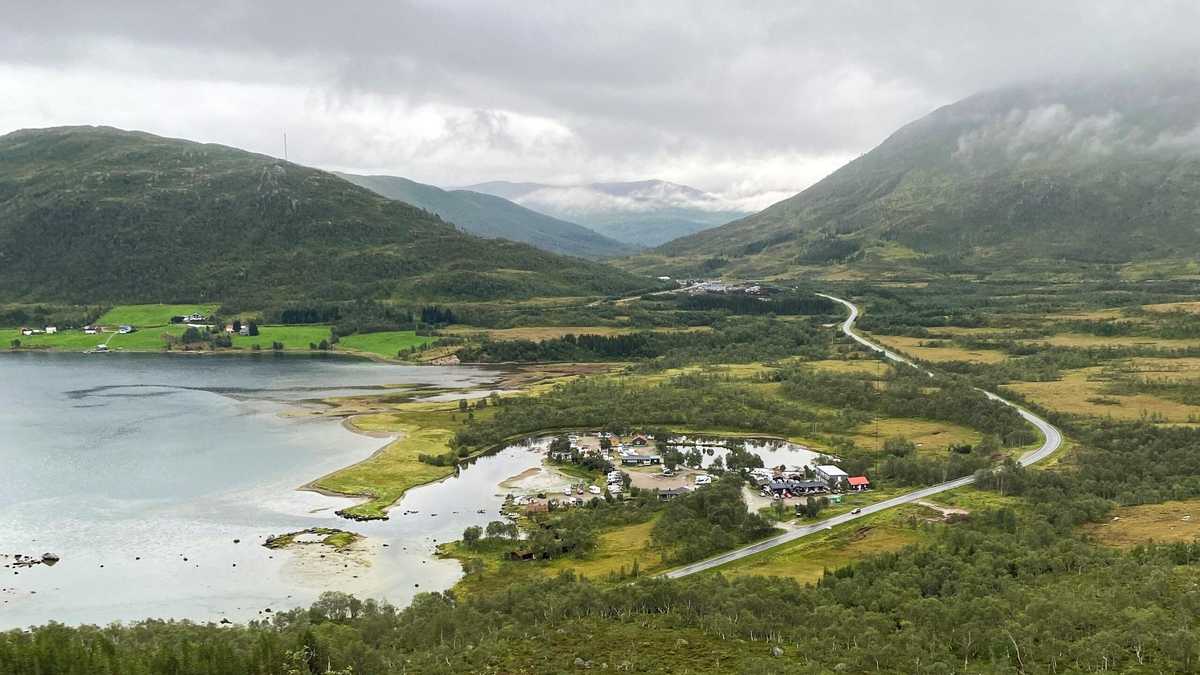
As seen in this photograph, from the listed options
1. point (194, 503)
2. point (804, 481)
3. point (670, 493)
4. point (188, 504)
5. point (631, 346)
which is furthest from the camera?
point (631, 346)

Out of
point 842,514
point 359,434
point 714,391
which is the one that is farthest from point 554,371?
point 842,514

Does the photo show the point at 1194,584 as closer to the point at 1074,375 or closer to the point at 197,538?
the point at 197,538

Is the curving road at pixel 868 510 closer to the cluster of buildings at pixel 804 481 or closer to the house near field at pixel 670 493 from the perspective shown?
the cluster of buildings at pixel 804 481

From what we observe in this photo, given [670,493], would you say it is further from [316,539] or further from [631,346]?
[631,346]

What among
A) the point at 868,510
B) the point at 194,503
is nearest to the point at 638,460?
the point at 868,510

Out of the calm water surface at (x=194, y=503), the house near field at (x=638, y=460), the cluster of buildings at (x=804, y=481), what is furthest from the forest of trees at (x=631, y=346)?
the cluster of buildings at (x=804, y=481)
